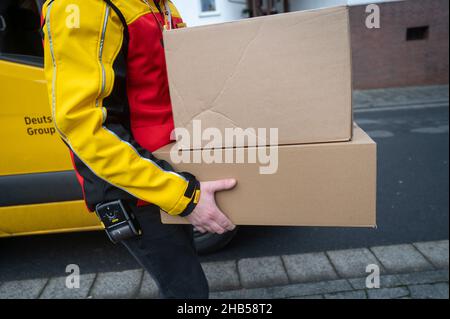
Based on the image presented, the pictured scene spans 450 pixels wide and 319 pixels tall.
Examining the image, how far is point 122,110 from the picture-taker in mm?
1084

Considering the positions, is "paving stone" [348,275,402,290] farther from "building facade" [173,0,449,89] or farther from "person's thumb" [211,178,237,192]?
"building facade" [173,0,449,89]

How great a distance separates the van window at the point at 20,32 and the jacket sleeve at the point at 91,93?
4.28ft

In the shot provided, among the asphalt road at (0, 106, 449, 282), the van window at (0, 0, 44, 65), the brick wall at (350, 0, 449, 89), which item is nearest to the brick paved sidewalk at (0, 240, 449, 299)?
the asphalt road at (0, 106, 449, 282)

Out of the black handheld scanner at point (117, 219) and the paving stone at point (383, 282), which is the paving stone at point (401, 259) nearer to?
the paving stone at point (383, 282)

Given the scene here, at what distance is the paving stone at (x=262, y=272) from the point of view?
2.33 m

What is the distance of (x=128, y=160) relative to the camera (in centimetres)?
100

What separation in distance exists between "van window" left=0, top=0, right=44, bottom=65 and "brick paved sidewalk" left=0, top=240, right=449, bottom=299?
1408 millimetres

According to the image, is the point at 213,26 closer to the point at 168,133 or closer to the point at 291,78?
the point at 291,78

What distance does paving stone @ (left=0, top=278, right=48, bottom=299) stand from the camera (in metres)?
2.24

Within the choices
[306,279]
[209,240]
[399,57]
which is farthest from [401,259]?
[399,57]

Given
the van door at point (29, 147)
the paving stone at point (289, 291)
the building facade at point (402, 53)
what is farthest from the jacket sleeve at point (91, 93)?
the building facade at point (402, 53)

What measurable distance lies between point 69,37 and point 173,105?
1.11 ft

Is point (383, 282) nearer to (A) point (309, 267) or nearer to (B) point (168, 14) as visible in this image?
(A) point (309, 267)
